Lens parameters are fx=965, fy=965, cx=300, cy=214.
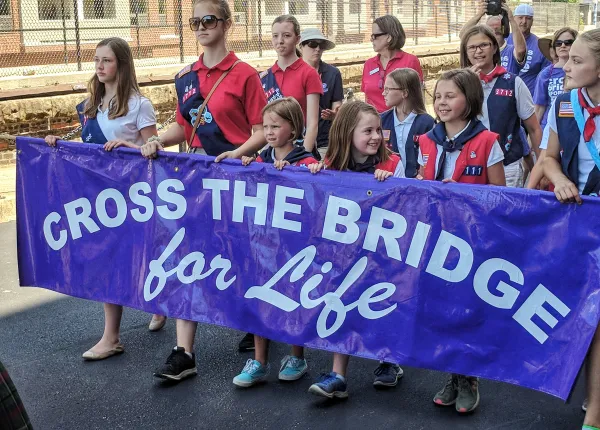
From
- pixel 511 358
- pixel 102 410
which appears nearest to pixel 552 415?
pixel 511 358

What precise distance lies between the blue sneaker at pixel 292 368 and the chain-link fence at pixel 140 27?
11.3m

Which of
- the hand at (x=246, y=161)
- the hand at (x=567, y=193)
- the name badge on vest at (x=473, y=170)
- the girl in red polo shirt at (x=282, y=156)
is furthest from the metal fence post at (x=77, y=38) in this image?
the hand at (x=567, y=193)

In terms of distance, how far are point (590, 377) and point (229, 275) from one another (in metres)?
1.99

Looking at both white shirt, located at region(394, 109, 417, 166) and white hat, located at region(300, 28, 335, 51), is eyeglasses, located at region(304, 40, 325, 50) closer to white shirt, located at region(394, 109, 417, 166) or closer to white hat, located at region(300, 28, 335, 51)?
white hat, located at region(300, 28, 335, 51)

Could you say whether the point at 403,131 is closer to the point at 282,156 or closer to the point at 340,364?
the point at 282,156

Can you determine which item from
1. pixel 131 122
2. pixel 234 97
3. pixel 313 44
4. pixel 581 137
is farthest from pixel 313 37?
pixel 581 137

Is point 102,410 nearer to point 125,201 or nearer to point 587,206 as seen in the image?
point 125,201

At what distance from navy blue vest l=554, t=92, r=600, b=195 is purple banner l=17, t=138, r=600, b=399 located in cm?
28

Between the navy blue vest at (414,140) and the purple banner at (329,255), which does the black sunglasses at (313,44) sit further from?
the purple banner at (329,255)

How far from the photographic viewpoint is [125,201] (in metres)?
5.67

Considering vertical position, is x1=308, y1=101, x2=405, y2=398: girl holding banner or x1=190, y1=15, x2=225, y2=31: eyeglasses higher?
x1=190, y1=15, x2=225, y2=31: eyeglasses

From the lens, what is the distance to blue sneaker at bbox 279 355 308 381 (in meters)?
5.45

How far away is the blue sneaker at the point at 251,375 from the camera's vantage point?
537cm

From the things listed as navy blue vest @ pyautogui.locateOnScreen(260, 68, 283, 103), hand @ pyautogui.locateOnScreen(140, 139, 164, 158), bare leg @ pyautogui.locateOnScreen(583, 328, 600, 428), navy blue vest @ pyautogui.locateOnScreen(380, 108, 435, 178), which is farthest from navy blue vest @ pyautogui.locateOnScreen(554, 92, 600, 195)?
navy blue vest @ pyautogui.locateOnScreen(260, 68, 283, 103)
